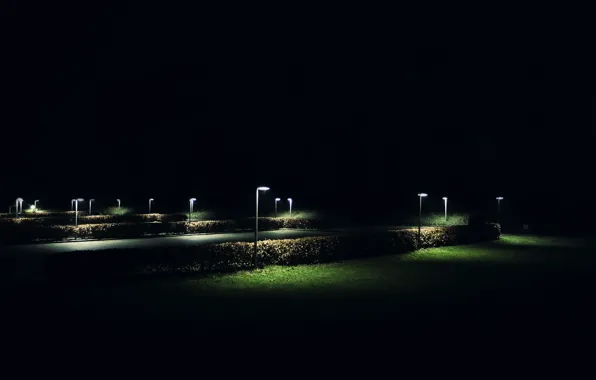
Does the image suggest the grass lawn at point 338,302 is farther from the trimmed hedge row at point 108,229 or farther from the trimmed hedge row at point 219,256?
the trimmed hedge row at point 108,229

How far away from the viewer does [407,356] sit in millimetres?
9219

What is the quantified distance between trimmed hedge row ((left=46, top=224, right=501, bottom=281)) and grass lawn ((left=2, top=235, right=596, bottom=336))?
0.94m

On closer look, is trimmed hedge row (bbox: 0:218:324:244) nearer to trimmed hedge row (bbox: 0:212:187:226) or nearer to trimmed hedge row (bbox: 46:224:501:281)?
trimmed hedge row (bbox: 0:212:187:226)

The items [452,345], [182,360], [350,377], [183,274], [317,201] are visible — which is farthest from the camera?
[317,201]

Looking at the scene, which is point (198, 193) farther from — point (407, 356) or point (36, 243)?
point (407, 356)

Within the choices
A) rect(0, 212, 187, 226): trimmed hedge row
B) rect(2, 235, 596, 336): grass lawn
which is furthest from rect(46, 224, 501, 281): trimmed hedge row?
rect(0, 212, 187, 226): trimmed hedge row

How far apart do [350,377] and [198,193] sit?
268ft

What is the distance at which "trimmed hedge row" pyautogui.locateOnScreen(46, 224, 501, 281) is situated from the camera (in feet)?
56.7

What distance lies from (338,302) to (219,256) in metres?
7.77

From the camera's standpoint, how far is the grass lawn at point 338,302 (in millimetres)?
11469

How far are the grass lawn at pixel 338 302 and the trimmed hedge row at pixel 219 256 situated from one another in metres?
0.94

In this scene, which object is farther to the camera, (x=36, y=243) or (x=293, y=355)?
(x=36, y=243)

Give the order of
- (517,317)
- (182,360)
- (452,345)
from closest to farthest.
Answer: (182,360) < (452,345) < (517,317)

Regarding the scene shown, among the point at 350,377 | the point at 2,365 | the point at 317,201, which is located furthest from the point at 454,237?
the point at 317,201
